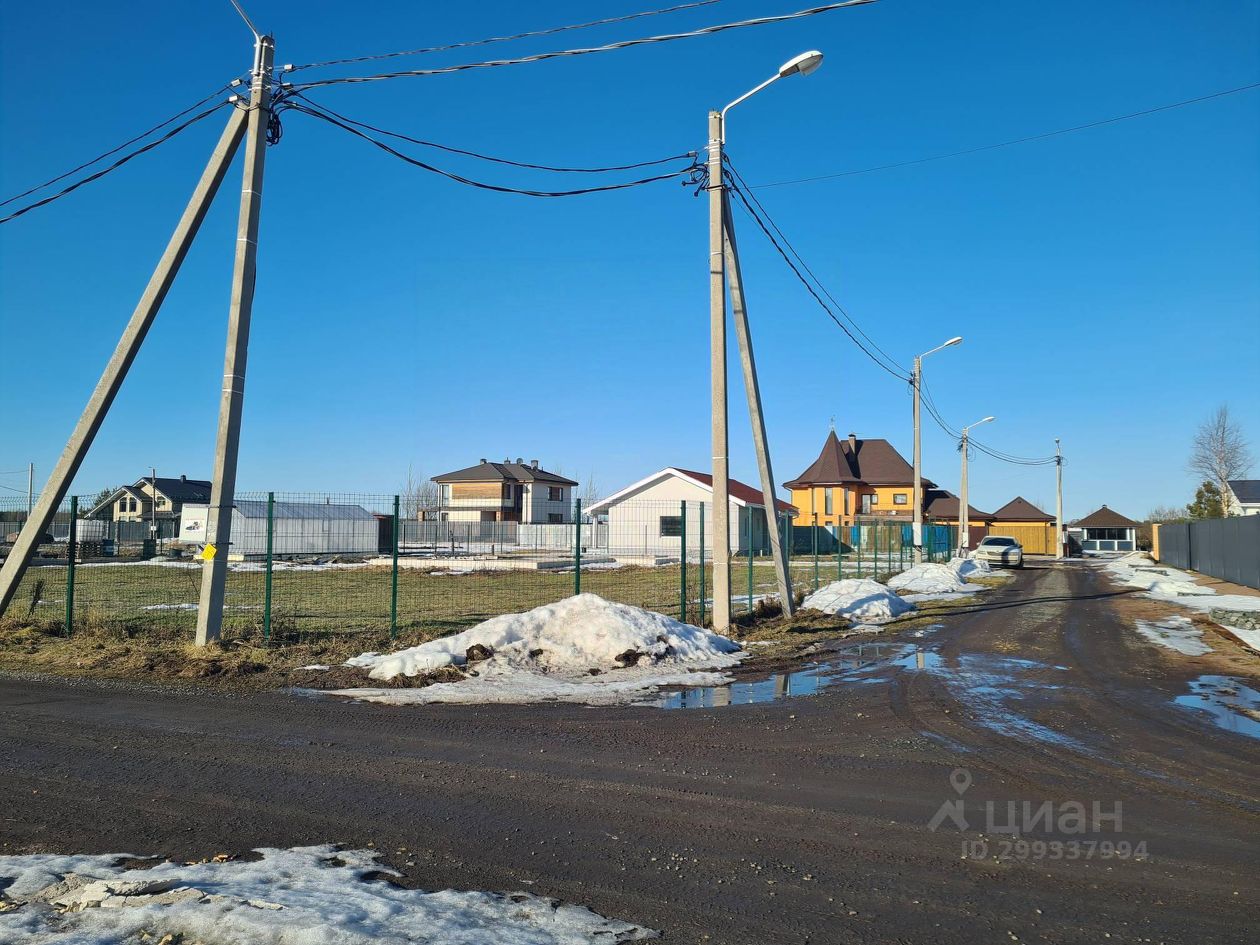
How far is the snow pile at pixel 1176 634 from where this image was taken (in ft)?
44.4

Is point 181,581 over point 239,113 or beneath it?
beneath

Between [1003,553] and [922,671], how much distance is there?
115 feet

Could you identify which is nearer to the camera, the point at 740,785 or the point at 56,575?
the point at 740,785

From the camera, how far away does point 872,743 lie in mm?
7410

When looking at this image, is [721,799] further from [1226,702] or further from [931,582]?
[931,582]

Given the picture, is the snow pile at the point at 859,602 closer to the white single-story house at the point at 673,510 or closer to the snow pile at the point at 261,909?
the snow pile at the point at 261,909

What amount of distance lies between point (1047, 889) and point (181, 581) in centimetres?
2733

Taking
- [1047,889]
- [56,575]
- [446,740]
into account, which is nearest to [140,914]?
[446,740]

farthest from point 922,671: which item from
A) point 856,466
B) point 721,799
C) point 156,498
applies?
point 156,498

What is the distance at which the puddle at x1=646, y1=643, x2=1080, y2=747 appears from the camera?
8531mm

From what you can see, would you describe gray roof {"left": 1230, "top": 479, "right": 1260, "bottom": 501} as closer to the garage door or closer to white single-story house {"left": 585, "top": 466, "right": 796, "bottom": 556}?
the garage door

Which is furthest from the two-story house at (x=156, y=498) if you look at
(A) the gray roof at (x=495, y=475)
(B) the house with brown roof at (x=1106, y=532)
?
(B) the house with brown roof at (x=1106, y=532)

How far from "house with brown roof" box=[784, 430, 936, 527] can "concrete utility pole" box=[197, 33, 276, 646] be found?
60782 mm

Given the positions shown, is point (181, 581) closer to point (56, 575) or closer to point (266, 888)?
point (56, 575)
